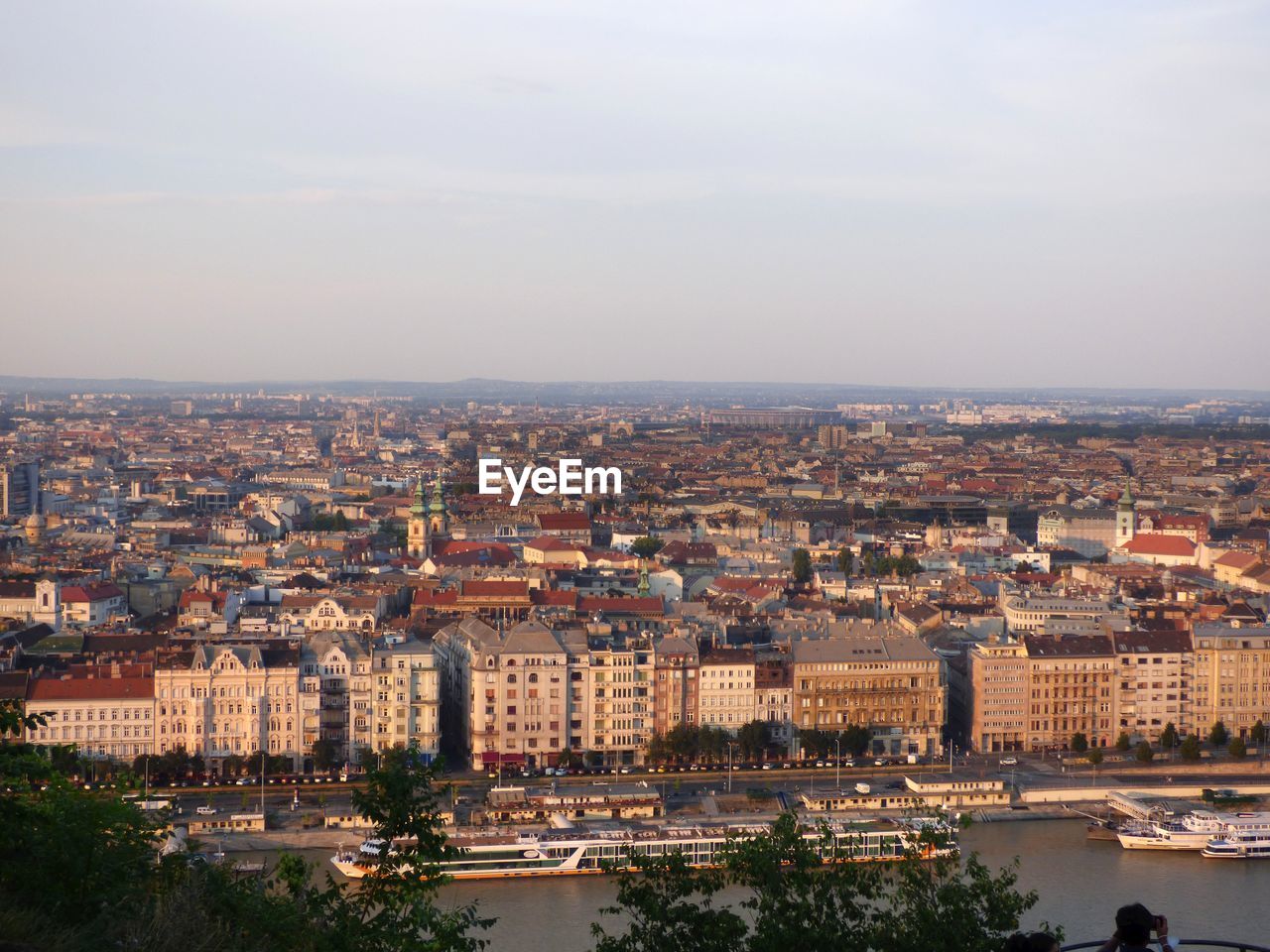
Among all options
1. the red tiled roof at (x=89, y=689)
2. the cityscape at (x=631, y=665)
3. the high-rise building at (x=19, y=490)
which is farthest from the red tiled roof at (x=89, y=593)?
the high-rise building at (x=19, y=490)

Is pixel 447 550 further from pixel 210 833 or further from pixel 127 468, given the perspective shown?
pixel 127 468

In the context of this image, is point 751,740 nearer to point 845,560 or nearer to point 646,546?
point 845,560

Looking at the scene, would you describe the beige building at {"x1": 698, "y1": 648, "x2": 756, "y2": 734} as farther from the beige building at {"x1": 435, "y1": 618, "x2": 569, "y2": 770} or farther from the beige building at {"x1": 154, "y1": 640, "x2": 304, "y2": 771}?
the beige building at {"x1": 154, "y1": 640, "x2": 304, "y2": 771}

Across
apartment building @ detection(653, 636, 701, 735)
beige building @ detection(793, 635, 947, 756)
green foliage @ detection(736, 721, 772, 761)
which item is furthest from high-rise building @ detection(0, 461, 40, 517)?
green foliage @ detection(736, 721, 772, 761)

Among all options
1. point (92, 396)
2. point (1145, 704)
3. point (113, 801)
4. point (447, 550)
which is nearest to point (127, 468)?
point (447, 550)

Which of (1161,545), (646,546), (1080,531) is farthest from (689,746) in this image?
(1080,531)

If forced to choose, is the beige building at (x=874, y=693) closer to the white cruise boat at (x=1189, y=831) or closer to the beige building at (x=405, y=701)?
the white cruise boat at (x=1189, y=831)
